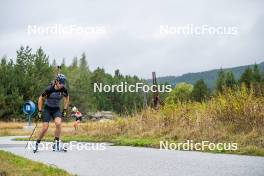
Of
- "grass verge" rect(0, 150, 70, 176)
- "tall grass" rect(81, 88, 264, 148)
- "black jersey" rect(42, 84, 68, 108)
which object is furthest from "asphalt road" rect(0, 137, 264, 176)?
"tall grass" rect(81, 88, 264, 148)

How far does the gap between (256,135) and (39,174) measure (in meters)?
6.73

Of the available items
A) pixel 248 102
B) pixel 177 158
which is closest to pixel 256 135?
pixel 248 102

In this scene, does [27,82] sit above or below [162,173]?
above

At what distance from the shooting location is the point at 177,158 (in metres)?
11.2

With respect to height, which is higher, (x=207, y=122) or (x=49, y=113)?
(x=49, y=113)

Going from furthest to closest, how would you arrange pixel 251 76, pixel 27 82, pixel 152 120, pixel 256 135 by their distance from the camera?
pixel 251 76 < pixel 27 82 < pixel 152 120 < pixel 256 135

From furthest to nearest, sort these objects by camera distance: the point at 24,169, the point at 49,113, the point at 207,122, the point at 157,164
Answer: the point at 207,122 → the point at 49,113 → the point at 157,164 → the point at 24,169

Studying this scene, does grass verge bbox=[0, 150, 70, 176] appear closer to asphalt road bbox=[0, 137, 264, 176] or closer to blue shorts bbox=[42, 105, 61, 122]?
asphalt road bbox=[0, 137, 264, 176]

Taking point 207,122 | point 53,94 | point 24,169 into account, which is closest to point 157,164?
point 24,169

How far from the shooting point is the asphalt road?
855 cm

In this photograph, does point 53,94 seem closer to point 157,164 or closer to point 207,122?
point 207,122

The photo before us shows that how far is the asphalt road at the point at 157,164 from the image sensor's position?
855 centimetres

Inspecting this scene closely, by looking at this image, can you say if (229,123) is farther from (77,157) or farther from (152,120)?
(77,157)

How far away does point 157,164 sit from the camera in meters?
9.97
